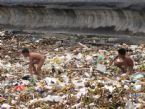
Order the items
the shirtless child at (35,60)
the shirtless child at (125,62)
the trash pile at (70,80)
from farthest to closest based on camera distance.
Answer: the shirtless child at (35,60) < the shirtless child at (125,62) < the trash pile at (70,80)

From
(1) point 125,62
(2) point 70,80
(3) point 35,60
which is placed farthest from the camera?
(3) point 35,60

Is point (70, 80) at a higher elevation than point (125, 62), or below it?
below

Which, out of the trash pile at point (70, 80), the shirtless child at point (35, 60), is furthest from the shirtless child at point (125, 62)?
the shirtless child at point (35, 60)

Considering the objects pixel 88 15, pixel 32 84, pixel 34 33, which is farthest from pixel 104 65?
pixel 34 33

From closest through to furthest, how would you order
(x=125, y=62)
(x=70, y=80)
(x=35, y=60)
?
1. (x=70, y=80)
2. (x=125, y=62)
3. (x=35, y=60)

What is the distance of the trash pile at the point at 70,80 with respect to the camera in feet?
29.5

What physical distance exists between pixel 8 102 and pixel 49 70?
9.15 ft

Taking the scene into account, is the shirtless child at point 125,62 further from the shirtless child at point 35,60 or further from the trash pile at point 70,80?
the shirtless child at point 35,60

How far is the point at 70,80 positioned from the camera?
1104cm

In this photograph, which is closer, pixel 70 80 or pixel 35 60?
pixel 70 80

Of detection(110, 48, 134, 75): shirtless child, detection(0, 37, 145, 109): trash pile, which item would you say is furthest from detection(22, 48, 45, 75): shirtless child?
detection(110, 48, 134, 75): shirtless child

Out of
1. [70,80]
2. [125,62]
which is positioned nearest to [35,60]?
[70,80]

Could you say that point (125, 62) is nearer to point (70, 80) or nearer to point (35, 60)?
point (70, 80)

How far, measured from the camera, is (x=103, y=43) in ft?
48.9
